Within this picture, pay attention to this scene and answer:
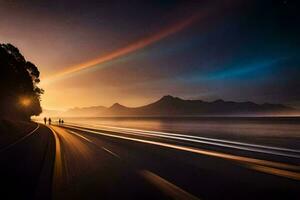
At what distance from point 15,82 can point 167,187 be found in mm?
40591

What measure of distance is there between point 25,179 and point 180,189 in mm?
4245

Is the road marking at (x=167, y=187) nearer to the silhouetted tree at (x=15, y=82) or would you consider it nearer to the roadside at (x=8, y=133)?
the roadside at (x=8, y=133)

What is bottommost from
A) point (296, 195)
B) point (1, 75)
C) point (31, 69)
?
point (296, 195)

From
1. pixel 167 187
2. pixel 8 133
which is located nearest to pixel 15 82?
pixel 8 133

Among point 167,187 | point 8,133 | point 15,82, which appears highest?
point 15,82

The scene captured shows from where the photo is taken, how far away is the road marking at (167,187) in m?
5.58

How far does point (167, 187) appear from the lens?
6371 mm

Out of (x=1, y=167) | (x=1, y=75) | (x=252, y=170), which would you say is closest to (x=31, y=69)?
(x=1, y=75)

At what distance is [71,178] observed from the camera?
A: 7336 mm

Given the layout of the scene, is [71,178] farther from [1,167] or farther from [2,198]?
[1,167]

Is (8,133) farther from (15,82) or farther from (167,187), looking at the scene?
(167,187)

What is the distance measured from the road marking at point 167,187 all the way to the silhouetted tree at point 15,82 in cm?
3476

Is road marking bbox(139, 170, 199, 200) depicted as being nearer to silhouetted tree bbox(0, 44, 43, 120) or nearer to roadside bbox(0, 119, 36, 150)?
roadside bbox(0, 119, 36, 150)

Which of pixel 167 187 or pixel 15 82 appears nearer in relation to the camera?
pixel 167 187
